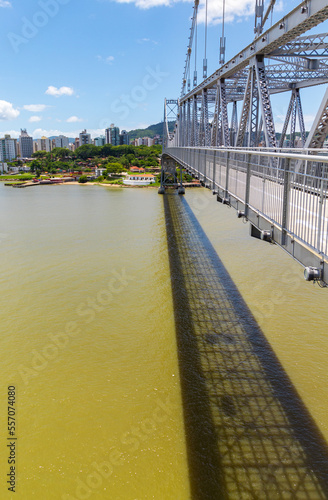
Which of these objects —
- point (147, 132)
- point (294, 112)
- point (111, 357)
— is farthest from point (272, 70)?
point (147, 132)

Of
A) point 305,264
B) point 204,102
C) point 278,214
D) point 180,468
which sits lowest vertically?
point 180,468

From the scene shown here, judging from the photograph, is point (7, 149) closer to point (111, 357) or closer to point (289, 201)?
point (111, 357)

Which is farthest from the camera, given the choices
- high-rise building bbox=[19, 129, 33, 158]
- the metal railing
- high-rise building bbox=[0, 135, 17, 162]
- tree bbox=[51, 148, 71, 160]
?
high-rise building bbox=[19, 129, 33, 158]

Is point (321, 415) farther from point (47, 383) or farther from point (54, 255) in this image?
point (54, 255)

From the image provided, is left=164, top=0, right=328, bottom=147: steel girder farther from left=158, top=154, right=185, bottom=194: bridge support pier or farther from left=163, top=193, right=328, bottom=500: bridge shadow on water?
left=158, top=154, right=185, bottom=194: bridge support pier

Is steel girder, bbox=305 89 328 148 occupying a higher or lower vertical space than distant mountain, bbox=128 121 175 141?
lower

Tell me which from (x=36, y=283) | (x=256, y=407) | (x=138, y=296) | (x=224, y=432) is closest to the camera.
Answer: (x=224, y=432)

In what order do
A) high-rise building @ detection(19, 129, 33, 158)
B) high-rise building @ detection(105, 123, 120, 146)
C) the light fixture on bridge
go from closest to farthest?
the light fixture on bridge, high-rise building @ detection(105, 123, 120, 146), high-rise building @ detection(19, 129, 33, 158)

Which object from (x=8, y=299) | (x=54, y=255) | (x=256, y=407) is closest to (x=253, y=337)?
(x=256, y=407)

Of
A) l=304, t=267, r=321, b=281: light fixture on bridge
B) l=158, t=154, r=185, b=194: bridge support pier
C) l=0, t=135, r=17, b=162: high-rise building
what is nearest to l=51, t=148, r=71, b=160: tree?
l=0, t=135, r=17, b=162: high-rise building
